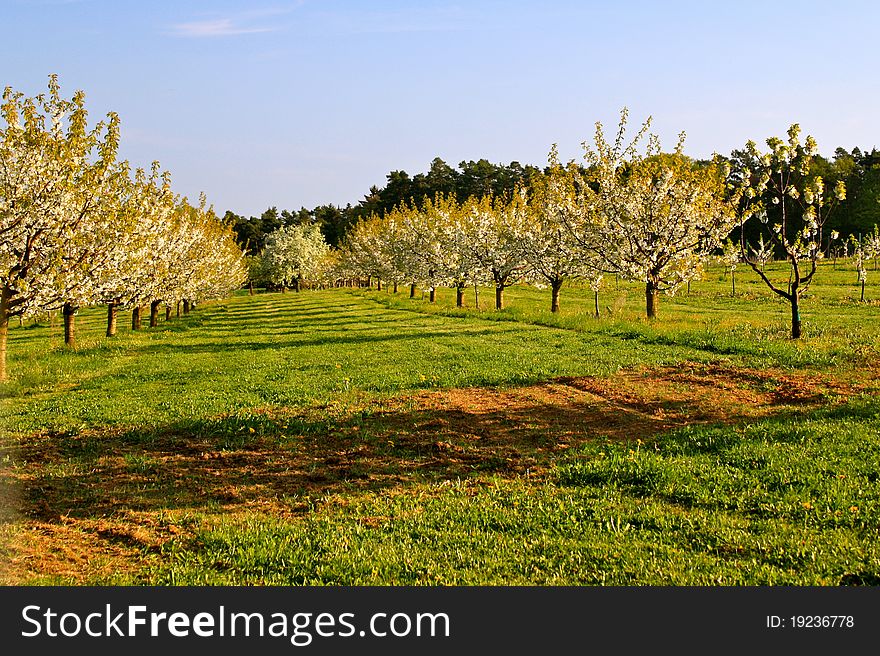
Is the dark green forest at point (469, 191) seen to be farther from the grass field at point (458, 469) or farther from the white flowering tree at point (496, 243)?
the grass field at point (458, 469)

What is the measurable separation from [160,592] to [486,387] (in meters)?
11.0

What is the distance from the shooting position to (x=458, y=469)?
999cm

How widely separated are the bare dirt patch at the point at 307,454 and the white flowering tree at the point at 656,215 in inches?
604

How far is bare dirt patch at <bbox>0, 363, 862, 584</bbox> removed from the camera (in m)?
7.78

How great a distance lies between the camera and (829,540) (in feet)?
22.4

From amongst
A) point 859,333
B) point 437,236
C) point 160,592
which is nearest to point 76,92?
point 160,592

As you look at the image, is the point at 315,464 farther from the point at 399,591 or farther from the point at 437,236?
the point at 437,236

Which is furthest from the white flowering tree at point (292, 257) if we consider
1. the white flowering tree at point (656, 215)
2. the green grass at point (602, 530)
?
the green grass at point (602, 530)

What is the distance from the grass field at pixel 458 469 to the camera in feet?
21.9

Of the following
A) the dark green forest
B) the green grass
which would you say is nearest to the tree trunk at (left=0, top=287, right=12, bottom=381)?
the green grass

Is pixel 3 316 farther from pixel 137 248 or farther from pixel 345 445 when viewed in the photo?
pixel 345 445

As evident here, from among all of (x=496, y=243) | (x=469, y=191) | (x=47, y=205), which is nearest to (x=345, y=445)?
(x=47, y=205)

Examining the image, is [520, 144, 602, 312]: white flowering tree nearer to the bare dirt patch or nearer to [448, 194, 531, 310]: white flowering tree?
[448, 194, 531, 310]: white flowering tree

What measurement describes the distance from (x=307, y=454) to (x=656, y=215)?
24.4 meters
